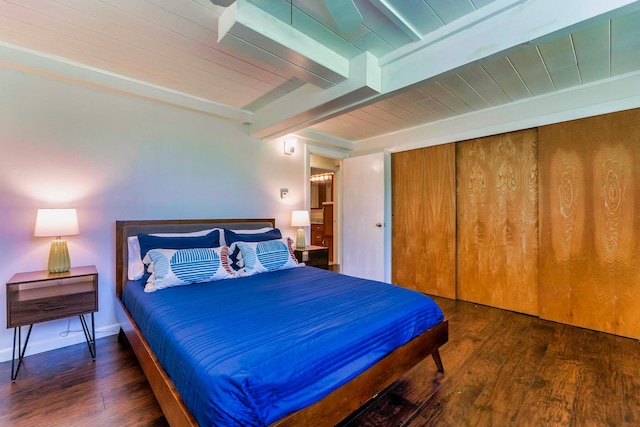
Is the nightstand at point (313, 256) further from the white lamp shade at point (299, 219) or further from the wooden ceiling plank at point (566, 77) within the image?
the wooden ceiling plank at point (566, 77)

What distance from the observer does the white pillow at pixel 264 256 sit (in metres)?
2.68

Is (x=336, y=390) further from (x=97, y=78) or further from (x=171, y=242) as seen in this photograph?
(x=97, y=78)

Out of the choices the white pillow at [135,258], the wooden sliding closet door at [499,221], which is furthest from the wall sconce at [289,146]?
the wooden sliding closet door at [499,221]

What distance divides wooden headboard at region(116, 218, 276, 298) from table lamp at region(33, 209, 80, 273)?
38 cm

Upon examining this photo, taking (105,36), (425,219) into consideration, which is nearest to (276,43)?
(105,36)

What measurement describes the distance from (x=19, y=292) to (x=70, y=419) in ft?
3.52

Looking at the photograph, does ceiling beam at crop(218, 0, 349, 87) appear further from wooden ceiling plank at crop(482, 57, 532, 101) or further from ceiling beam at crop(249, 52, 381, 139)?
wooden ceiling plank at crop(482, 57, 532, 101)

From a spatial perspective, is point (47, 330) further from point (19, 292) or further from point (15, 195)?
point (15, 195)

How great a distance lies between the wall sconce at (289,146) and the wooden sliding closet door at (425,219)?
1.56m

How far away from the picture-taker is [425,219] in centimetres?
407

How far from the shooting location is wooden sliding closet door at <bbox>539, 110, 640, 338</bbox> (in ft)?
8.44

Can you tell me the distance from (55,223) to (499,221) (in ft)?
14.2

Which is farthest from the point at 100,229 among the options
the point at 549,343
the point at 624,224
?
the point at 624,224

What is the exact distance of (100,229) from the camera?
8.61 feet
